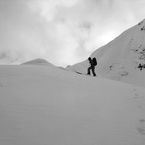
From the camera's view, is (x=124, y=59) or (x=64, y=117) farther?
(x=124, y=59)

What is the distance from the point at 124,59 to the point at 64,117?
47.4 meters

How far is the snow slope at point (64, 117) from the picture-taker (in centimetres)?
513

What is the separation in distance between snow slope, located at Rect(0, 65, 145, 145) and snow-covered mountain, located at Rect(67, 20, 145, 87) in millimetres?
31803

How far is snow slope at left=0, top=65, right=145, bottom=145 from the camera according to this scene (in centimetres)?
513

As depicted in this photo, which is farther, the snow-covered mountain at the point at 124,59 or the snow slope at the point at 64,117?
the snow-covered mountain at the point at 124,59

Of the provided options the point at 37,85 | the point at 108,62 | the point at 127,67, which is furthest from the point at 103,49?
the point at 37,85

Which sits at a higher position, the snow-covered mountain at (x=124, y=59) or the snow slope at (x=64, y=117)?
the snow-covered mountain at (x=124, y=59)

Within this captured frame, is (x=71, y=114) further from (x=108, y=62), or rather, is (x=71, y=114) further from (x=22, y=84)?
(x=108, y=62)

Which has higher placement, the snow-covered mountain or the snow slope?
the snow-covered mountain

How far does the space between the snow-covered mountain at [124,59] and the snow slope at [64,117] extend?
A: 3180 cm

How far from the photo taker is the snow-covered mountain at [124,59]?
44.8 m

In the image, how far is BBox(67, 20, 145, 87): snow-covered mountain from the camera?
44.8 meters

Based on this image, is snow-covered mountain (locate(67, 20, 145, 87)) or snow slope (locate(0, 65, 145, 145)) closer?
snow slope (locate(0, 65, 145, 145))

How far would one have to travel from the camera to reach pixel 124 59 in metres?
51.4
